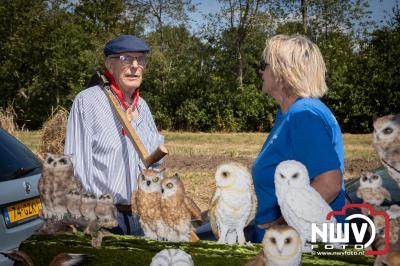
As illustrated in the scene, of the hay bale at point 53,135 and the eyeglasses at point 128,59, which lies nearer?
the eyeglasses at point 128,59

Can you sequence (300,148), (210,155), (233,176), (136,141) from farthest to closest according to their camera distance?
(210,155) < (136,141) < (300,148) < (233,176)

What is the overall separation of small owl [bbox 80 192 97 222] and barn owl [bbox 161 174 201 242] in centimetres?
29

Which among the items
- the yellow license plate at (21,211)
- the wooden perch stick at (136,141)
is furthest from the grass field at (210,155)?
the wooden perch stick at (136,141)

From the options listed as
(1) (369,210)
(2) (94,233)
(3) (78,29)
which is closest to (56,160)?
(2) (94,233)

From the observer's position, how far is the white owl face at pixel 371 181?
152 centimetres

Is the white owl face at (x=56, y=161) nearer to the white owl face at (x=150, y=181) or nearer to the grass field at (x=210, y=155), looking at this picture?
the white owl face at (x=150, y=181)

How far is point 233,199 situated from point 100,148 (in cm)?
80

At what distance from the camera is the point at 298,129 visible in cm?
169

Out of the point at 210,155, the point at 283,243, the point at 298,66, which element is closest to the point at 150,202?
the point at 283,243

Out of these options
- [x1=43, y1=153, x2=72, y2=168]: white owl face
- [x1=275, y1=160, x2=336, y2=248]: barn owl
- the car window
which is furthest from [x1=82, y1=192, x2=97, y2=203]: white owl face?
the car window

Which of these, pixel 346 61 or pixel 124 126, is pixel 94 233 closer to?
pixel 124 126

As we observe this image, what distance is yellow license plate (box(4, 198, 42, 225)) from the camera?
11.2 feet

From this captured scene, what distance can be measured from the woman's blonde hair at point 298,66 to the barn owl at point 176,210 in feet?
1.78

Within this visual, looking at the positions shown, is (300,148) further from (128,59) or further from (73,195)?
(128,59)
